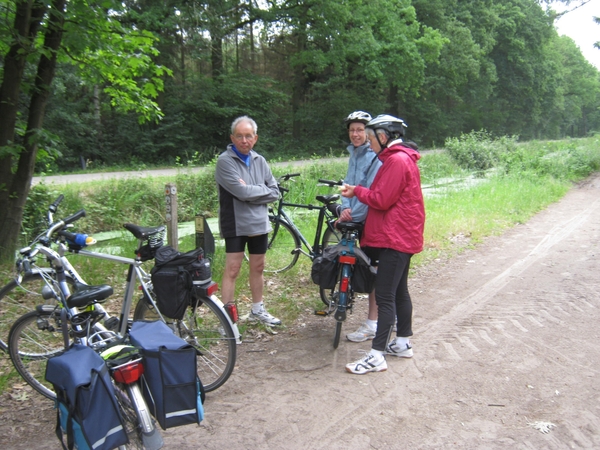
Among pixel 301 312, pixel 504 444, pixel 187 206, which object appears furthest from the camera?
pixel 187 206

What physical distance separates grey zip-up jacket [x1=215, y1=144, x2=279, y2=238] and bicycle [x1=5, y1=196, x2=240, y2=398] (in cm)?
101

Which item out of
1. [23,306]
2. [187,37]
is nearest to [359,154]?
[23,306]

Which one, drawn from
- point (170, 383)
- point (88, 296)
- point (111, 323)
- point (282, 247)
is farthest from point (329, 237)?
point (170, 383)

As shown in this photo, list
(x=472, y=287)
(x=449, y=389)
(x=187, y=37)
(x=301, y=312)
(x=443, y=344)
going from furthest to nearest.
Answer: (x=187, y=37) → (x=472, y=287) → (x=301, y=312) → (x=443, y=344) → (x=449, y=389)

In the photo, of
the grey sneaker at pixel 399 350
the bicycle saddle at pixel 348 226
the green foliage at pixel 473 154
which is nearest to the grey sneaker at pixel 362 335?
the grey sneaker at pixel 399 350

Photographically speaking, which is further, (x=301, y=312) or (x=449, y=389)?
(x=301, y=312)

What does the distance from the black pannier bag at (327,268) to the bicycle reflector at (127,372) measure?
7.58 ft

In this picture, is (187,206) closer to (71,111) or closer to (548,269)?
(548,269)

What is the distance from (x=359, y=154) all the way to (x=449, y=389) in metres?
2.20

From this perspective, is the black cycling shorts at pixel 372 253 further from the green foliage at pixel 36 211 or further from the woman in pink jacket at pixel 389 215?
the green foliage at pixel 36 211

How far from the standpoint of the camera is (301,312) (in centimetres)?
574

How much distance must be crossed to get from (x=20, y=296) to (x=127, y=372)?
6.91 ft

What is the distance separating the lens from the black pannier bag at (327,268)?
4.63 metres

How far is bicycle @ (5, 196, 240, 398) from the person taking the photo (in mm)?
3572
